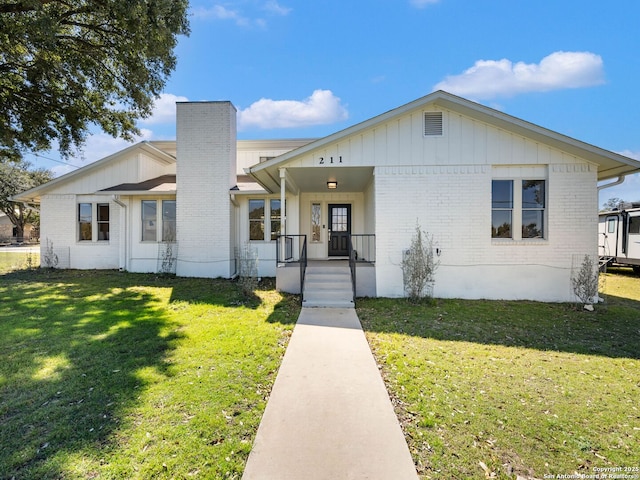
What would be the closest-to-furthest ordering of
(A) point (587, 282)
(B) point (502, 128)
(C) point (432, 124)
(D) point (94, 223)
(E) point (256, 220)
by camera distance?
(A) point (587, 282), (B) point (502, 128), (C) point (432, 124), (E) point (256, 220), (D) point (94, 223)

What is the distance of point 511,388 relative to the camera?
3725 millimetres

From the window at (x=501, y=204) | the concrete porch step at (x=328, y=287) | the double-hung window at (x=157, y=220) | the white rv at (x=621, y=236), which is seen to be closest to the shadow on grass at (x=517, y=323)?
the concrete porch step at (x=328, y=287)

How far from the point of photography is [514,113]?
7.77 m

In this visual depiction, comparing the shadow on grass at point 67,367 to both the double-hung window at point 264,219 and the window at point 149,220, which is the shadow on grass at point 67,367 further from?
the double-hung window at point 264,219

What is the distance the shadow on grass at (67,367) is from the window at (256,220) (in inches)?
191

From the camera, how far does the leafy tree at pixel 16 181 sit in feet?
112

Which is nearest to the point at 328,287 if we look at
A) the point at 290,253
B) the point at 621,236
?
the point at 290,253

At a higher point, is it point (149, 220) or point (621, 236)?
point (149, 220)

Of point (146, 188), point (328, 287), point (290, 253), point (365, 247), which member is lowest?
point (328, 287)

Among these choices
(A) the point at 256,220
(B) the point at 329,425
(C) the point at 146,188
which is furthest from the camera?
(C) the point at 146,188

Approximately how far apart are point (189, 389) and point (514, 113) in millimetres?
9152

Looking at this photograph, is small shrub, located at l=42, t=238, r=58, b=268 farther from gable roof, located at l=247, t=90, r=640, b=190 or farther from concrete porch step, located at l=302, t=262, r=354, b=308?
concrete porch step, located at l=302, t=262, r=354, b=308

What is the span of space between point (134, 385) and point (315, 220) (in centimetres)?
943

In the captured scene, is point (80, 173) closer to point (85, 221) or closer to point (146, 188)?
point (85, 221)
